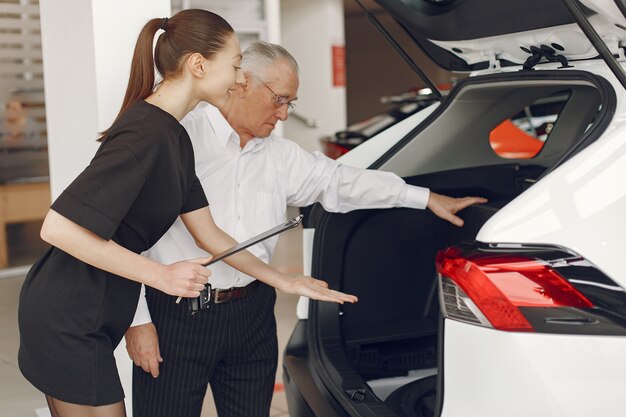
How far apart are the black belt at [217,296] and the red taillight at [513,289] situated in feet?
2.31

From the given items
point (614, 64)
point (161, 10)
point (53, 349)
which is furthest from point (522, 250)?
point (161, 10)

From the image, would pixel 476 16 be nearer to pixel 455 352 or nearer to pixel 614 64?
pixel 614 64

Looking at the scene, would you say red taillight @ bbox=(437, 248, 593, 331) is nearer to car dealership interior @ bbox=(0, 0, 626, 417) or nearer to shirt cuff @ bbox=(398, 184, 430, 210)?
car dealership interior @ bbox=(0, 0, 626, 417)

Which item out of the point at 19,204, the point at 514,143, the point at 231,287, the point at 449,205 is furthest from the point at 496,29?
the point at 19,204

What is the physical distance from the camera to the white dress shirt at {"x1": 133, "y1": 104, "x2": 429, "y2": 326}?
250 centimetres

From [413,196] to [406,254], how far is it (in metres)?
0.40

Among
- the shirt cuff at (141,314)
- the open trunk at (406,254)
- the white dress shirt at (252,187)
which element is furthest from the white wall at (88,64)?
the open trunk at (406,254)

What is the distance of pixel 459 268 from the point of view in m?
2.00

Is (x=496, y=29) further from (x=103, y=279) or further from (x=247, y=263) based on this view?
(x=103, y=279)

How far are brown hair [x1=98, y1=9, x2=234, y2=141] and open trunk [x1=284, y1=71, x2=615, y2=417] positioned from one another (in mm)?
883

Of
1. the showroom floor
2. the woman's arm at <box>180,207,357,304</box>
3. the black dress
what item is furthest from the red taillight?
the showroom floor

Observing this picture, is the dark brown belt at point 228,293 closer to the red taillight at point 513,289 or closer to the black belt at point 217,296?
the black belt at point 217,296

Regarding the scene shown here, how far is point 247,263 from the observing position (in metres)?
2.43

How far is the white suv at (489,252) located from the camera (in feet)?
6.13
